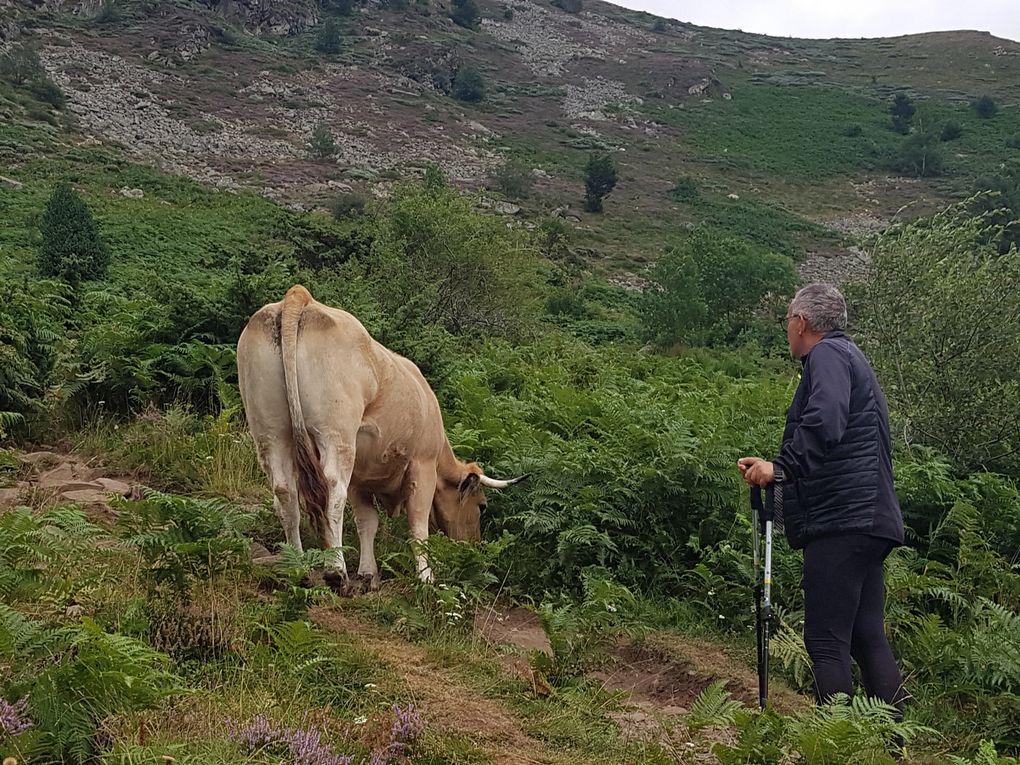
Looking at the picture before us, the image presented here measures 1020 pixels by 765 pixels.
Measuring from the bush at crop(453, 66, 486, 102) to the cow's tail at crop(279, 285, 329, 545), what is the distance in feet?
277

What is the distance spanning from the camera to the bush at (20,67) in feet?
190

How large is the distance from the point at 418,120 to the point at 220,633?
74.4 meters

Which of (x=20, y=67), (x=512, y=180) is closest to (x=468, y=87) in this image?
(x=512, y=180)

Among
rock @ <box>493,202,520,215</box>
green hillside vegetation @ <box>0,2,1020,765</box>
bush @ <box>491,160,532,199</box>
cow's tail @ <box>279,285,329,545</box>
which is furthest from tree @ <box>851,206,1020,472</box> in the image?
bush @ <box>491,160,532,199</box>

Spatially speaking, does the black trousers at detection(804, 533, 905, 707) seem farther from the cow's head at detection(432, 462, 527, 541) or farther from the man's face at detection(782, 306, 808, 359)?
the cow's head at detection(432, 462, 527, 541)

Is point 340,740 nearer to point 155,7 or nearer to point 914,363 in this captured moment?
point 914,363

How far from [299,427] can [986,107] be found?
102 metres

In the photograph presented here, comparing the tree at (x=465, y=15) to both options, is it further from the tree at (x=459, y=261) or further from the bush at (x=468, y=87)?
the tree at (x=459, y=261)

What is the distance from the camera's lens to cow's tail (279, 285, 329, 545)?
5.83 metres

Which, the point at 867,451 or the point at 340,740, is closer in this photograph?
the point at 340,740

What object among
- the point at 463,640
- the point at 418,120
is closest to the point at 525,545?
the point at 463,640

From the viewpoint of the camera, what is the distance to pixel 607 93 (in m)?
95.5

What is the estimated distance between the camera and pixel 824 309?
4.84 meters

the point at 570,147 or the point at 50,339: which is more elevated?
the point at 570,147
